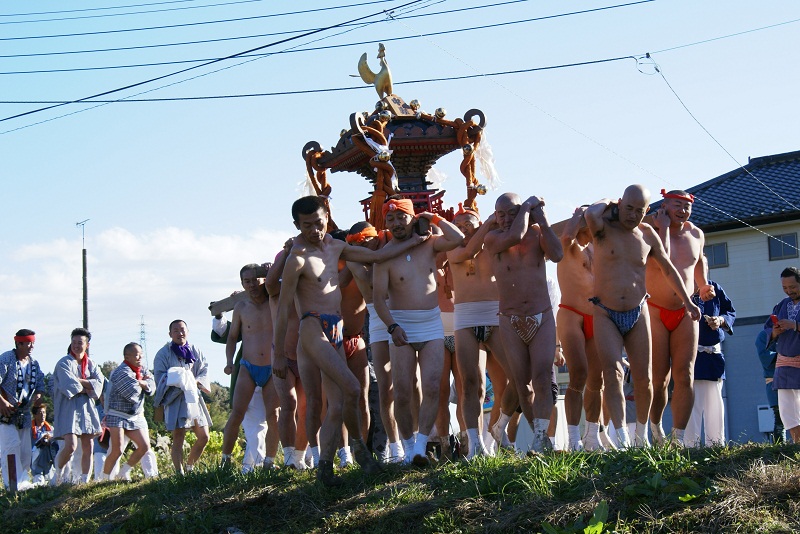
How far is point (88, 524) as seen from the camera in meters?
10.3

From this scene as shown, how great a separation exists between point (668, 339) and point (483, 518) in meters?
3.02

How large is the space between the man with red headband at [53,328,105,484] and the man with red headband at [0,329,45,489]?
0.30 metres

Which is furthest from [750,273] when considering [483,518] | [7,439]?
[483,518]

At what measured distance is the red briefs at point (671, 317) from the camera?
33.3ft

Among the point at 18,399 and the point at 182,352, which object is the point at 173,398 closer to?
the point at 182,352

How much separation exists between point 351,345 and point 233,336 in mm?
1889

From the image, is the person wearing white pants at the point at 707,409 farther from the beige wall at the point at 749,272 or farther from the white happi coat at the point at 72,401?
the beige wall at the point at 749,272

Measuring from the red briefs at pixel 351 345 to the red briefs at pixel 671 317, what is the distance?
275 centimetres

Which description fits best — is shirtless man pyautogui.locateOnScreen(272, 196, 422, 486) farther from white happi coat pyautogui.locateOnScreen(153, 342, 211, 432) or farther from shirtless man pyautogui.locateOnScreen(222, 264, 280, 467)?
white happi coat pyautogui.locateOnScreen(153, 342, 211, 432)

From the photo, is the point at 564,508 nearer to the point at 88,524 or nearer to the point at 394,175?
the point at 88,524

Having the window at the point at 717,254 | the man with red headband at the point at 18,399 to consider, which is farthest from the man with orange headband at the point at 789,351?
the window at the point at 717,254

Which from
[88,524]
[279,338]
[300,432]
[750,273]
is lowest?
[88,524]

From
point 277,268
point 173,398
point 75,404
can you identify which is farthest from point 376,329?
point 75,404

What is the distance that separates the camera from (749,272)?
26.3m
